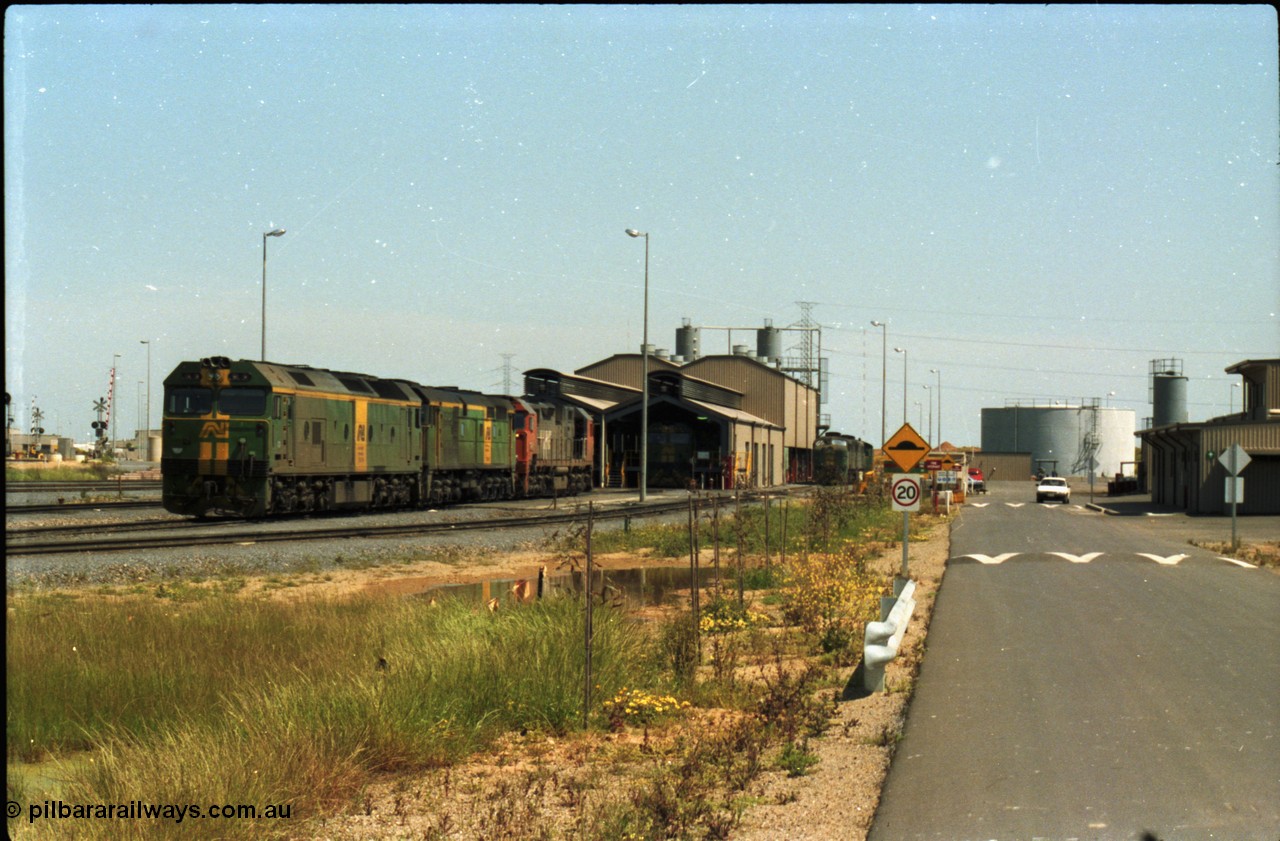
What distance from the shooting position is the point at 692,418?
68.9m

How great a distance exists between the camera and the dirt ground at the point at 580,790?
294 inches

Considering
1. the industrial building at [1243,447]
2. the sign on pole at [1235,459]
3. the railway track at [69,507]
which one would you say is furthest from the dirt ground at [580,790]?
the industrial building at [1243,447]

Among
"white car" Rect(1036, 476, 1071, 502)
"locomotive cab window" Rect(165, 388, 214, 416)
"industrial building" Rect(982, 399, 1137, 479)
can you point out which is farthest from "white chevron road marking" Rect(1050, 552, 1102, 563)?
"industrial building" Rect(982, 399, 1137, 479)

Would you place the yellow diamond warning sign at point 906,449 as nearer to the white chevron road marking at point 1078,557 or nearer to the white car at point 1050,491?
the white chevron road marking at point 1078,557

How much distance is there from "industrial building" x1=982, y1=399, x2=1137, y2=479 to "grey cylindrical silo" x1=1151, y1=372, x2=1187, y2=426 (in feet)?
113

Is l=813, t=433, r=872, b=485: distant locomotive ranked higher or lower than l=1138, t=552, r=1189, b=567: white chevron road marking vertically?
higher

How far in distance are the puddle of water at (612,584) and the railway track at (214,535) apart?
1326 mm

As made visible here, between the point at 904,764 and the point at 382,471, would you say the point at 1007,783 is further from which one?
the point at 382,471

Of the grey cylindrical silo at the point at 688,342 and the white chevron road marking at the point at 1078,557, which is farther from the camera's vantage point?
the grey cylindrical silo at the point at 688,342

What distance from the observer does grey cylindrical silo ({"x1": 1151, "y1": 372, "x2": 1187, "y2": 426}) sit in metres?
93.3

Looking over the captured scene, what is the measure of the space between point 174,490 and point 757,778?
2506 centimetres

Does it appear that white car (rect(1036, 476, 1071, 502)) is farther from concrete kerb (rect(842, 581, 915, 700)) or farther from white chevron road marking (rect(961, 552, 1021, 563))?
concrete kerb (rect(842, 581, 915, 700))

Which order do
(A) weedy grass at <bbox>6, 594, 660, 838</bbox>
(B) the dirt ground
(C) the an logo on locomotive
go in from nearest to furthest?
(B) the dirt ground < (A) weedy grass at <bbox>6, 594, 660, 838</bbox> < (C) the an logo on locomotive

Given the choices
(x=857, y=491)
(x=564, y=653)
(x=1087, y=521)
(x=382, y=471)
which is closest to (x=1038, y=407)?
(x=857, y=491)
